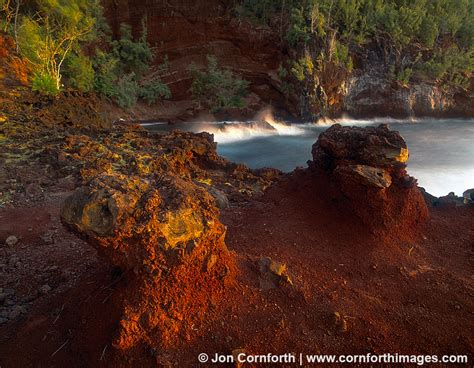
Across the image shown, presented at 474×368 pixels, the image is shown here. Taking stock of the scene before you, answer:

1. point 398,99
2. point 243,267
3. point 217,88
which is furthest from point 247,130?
point 243,267

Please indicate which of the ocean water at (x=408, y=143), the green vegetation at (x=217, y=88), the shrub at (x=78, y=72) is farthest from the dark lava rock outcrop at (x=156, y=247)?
the green vegetation at (x=217, y=88)

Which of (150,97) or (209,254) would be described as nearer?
(209,254)

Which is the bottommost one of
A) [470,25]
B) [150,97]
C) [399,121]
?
[399,121]

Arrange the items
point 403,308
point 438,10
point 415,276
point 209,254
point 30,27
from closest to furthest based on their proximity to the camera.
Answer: point 209,254 < point 403,308 < point 415,276 < point 30,27 < point 438,10

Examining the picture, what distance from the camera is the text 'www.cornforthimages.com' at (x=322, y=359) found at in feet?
5.97

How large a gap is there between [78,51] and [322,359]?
56.9 ft

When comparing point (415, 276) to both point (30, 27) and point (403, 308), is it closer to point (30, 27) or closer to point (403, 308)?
point (403, 308)

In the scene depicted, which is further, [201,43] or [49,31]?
[201,43]

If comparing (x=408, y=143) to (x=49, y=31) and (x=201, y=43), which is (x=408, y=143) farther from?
(x=49, y=31)

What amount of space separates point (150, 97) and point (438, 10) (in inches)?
596

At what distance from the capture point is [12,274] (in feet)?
9.74

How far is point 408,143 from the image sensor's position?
14.2 metres

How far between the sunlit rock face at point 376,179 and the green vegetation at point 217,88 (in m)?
16.0

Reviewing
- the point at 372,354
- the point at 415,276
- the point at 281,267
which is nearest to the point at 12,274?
the point at 281,267
